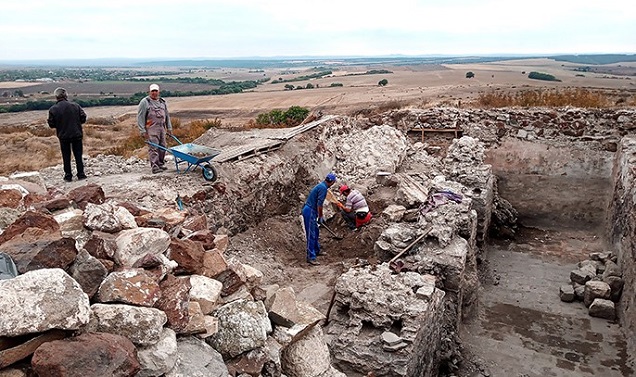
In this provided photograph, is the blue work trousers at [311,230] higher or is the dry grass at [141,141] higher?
the dry grass at [141,141]

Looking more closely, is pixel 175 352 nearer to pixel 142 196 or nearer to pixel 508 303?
pixel 142 196

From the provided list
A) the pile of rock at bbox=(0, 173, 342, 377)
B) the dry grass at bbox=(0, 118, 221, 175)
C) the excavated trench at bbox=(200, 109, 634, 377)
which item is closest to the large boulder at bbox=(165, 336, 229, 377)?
the pile of rock at bbox=(0, 173, 342, 377)

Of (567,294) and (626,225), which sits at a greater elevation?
(626,225)

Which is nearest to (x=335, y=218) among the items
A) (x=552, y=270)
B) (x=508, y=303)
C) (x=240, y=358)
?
(x=508, y=303)

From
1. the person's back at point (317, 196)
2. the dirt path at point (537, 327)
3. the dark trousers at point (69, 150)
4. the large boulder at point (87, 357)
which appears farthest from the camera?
the person's back at point (317, 196)

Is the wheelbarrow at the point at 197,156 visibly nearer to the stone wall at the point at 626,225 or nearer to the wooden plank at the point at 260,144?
the wooden plank at the point at 260,144

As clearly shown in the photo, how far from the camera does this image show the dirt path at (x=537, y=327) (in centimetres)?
655

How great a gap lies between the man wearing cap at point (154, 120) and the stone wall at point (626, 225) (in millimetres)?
7719

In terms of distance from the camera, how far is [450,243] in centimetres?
682

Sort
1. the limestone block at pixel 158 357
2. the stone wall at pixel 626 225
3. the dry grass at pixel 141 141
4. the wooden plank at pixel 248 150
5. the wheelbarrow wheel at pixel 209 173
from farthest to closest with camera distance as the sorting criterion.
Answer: the dry grass at pixel 141 141 < the wooden plank at pixel 248 150 < the wheelbarrow wheel at pixel 209 173 < the stone wall at pixel 626 225 < the limestone block at pixel 158 357

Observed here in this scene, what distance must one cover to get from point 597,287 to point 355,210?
4178 mm

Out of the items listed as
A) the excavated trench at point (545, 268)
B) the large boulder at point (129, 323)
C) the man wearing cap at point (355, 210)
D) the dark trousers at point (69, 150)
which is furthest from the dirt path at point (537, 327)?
the dark trousers at point (69, 150)

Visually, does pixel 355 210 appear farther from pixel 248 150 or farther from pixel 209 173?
Answer: pixel 209 173

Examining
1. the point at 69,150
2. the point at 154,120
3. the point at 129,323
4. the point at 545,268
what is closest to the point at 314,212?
the point at 154,120
